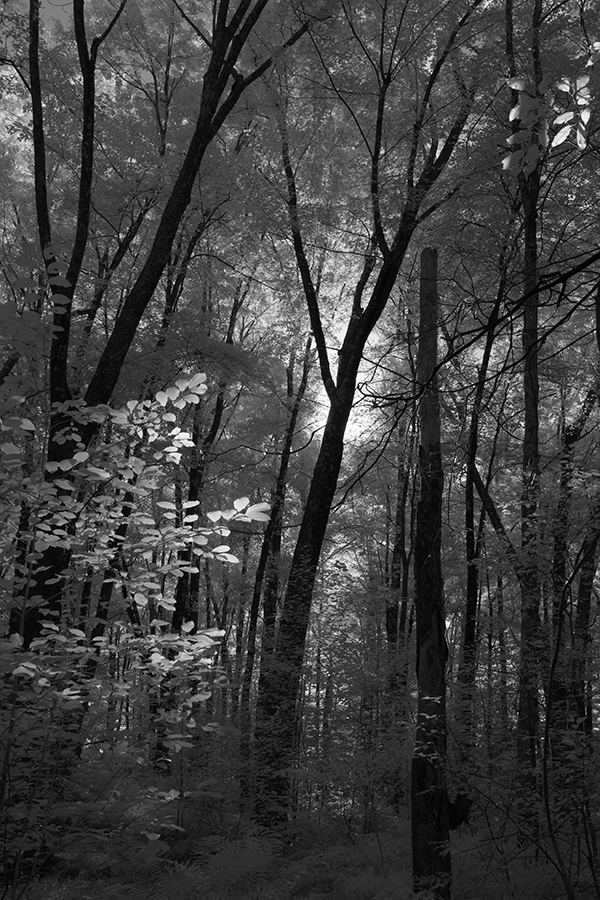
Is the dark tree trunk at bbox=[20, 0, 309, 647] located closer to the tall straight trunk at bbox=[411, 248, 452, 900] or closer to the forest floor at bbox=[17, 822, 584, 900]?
the forest floor at bbox=[17, 822, 584, 900]

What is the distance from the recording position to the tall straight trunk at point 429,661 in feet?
16.5

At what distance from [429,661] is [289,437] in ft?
31.3

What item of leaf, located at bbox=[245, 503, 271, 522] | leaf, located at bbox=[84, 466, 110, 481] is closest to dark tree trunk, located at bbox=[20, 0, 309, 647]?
leaf, located at bbox=[84, 466, 110, 481]

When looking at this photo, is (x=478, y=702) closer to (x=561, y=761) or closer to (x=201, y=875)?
(x=561, y=761)

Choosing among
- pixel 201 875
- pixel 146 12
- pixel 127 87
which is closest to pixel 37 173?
Result: pixel 201 875

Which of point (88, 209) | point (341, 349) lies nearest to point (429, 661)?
point (88, 209)

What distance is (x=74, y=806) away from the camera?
3.27 meters

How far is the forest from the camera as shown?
133 inches

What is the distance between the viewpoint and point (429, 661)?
5312mm

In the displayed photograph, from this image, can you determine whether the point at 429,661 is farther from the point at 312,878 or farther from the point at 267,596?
the point at 267,596

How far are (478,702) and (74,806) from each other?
746 centimetres

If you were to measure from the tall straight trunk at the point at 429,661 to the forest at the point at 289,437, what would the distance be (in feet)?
0.09

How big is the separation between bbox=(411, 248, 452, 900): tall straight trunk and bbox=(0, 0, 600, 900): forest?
3 centimetres

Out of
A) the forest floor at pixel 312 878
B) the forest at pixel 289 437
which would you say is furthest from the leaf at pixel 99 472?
the forest floor at pixel 312 878
